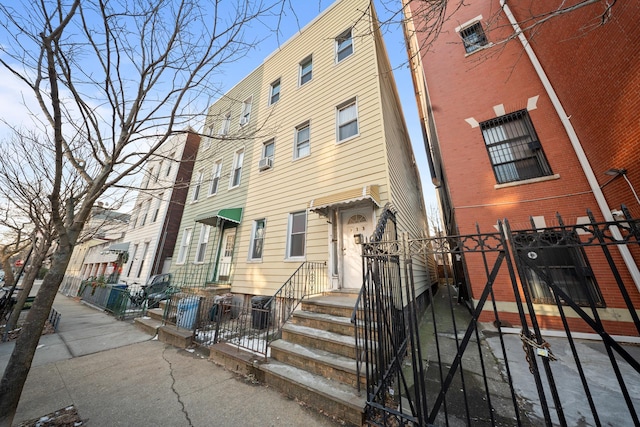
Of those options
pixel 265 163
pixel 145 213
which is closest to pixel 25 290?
pixel 145 213

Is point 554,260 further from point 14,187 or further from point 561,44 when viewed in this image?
point 14,187

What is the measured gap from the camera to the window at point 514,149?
22.1 feet

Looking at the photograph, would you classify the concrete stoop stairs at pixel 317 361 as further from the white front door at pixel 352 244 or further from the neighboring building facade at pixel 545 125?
the neighboring building facade at pixel 545 125

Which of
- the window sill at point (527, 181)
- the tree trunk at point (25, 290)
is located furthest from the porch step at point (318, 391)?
the tree trunk at point (25, 290)

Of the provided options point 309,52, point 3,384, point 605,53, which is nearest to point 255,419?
point 3,384

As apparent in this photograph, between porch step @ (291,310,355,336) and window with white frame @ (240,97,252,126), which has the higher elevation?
window with white frame @ (240,97,252,126)

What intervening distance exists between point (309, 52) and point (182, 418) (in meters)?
11.8

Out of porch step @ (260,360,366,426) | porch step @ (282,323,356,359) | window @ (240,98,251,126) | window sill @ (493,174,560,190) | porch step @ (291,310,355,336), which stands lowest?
porch step @ (260,360,366,426)

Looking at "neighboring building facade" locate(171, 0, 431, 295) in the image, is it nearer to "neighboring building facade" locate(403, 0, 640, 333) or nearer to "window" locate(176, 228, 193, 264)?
"window" locate(176, 228, 193, 264)

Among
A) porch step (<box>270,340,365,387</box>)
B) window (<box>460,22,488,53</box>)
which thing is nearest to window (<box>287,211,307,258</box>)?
porch step (<box>270,340,365,387</box>)

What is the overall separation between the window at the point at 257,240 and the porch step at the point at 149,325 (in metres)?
3.29

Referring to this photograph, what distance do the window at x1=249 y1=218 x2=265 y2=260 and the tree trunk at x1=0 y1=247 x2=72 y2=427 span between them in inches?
204

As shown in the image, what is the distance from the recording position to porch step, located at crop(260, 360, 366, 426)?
2809 millimetres

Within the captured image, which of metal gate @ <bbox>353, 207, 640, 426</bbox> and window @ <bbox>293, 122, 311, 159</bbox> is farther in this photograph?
window @ <bbox>293, 122, 311, 159</bbox>
